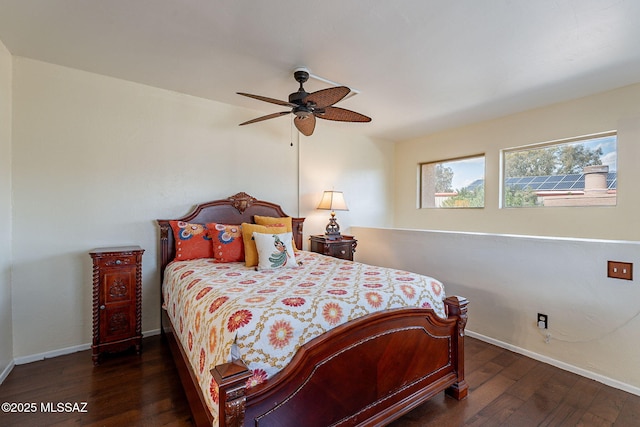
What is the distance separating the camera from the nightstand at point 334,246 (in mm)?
3721

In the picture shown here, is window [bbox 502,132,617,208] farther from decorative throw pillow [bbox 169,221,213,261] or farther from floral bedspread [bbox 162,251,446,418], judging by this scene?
decorative throw pillow [bbox 169,221,213,261]

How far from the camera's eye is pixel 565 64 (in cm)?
240

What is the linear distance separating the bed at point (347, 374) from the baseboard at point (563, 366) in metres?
0.98

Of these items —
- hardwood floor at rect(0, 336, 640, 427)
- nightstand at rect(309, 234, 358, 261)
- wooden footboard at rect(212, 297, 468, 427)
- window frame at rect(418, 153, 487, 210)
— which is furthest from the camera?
window frame at rect(418, 153, 487, 210)

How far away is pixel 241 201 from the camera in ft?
11.0

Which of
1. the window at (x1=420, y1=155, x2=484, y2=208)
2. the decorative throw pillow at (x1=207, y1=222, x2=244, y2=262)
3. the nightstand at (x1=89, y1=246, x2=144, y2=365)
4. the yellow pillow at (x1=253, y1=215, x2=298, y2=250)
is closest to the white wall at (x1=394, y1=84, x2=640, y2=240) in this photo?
the window at (x1=420, y1=155, x2=484, y2=208)

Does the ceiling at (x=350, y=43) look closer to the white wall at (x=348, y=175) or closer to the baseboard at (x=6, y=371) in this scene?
the white wall at (x=348, y=175)

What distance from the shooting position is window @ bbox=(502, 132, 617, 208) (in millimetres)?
3016

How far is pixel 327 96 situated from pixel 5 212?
8.64ft

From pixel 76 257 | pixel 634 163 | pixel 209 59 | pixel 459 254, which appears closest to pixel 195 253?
pixel 76 257

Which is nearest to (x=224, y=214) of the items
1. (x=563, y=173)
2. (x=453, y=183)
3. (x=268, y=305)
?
(x=268, y=305)

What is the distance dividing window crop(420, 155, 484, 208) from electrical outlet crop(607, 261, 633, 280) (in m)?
1.96

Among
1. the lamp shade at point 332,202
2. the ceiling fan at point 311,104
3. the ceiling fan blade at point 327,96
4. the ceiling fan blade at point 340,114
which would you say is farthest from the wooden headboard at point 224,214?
the ceiling fan blade at point 327,96

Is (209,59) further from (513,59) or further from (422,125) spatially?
(422,125)
